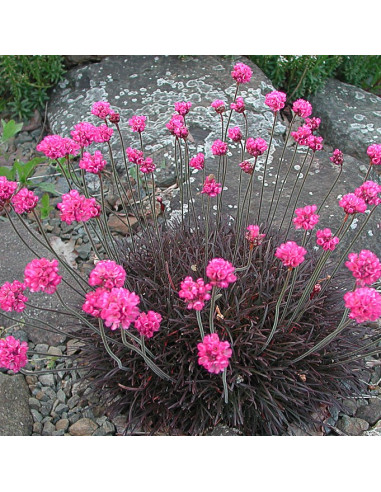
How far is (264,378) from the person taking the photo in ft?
8.00

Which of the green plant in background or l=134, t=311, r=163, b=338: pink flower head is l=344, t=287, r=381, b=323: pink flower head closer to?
l=134, t=311, r=163, b=338: pink flower head

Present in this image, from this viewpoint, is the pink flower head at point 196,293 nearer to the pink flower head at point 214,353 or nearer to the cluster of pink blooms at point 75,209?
the pink flower head at point 214,353

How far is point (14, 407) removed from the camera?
255cm

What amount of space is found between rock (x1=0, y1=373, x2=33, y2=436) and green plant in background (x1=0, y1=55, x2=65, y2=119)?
2797 mm

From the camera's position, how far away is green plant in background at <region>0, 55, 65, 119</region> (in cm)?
449

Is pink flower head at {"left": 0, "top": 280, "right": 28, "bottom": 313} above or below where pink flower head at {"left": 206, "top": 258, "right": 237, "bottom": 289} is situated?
below

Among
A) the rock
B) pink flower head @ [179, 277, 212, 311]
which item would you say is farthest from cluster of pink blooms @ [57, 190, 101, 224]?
the rock

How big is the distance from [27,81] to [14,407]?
3.05 m

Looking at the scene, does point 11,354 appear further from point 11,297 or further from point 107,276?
point 107,276

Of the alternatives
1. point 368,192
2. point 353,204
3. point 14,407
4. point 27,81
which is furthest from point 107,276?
point 27,81

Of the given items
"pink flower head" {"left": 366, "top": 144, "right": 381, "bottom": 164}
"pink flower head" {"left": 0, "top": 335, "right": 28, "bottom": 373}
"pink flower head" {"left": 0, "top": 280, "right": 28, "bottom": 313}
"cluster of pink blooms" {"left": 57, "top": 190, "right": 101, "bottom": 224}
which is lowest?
"pink flower head" {"left": 0, "top": 335, "right": 28, "bottom": 373}

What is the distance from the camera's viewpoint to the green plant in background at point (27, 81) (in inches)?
177

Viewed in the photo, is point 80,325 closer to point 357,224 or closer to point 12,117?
point 357,224

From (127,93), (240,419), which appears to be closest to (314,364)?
(240,419)
